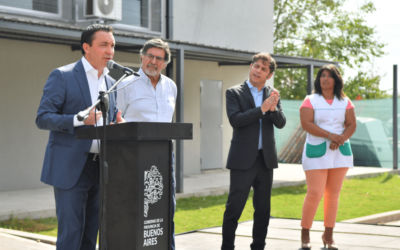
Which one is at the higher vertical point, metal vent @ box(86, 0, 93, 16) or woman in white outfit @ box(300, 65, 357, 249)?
metal vent @ box(86, 0, 93, 16)

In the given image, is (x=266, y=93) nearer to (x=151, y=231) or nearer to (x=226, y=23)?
(x=151, y=231)

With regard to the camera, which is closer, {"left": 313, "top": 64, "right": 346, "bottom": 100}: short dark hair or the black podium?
the black podium

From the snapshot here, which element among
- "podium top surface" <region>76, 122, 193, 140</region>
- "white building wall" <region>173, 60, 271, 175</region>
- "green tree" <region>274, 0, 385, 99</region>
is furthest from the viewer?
"green tree" <region>274, 0, 385, 99</region>

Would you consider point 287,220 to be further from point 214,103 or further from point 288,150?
point 288,150

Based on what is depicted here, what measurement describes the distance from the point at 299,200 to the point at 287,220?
9.32 feet

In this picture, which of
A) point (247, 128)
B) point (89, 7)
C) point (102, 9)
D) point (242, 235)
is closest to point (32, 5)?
point (89, 7)

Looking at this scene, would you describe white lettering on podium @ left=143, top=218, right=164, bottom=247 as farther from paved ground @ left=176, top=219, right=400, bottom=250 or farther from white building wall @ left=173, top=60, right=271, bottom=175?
white building wall @ left=173, top=60, right=271, bottom=175

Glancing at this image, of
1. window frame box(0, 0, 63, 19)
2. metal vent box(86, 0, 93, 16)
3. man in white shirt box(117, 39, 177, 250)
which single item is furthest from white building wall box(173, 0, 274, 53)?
man in white shirt box(117, 39, 177, 250)

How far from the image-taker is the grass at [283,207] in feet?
24.3

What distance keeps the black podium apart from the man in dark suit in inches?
57.6

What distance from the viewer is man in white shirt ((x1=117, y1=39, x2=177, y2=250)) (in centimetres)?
429

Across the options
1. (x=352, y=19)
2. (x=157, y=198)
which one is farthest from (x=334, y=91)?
(x=352, y=19)

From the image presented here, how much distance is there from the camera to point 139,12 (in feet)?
40.6

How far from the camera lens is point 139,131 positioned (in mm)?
3342
